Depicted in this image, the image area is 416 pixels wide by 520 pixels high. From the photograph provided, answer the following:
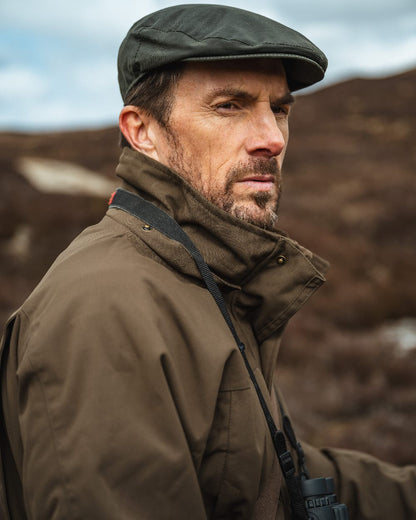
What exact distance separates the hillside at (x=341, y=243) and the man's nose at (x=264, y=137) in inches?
153

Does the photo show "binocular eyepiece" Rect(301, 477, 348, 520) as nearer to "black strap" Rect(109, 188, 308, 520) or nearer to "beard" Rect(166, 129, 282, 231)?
"black strap" Rect(109, 188, 308, 520)

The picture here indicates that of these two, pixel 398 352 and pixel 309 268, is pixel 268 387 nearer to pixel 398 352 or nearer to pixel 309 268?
pixel 309 268

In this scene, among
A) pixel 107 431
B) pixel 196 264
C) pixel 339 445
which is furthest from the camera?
pixel 339 445

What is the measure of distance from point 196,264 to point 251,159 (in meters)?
0.48

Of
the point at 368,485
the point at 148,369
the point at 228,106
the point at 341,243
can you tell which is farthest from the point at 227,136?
the point at 341,243

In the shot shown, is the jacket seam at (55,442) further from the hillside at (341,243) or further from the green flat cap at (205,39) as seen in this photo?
the hillside at (341,243)

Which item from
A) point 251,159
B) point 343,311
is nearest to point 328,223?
point 343,311

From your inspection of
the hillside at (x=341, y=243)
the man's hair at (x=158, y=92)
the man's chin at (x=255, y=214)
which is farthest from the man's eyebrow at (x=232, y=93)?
the hillside at (x=341, y=243)

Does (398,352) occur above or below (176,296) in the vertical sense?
below

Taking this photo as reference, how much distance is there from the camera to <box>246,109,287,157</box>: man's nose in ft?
6.11

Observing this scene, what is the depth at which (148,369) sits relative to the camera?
1311mm

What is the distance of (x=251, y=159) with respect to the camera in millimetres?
1864

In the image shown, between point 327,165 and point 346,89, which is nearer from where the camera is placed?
point 327,165

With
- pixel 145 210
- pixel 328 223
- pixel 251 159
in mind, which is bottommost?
pixel 328 223
